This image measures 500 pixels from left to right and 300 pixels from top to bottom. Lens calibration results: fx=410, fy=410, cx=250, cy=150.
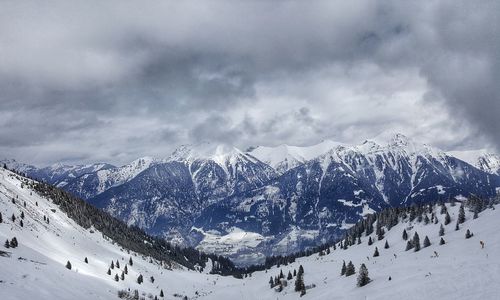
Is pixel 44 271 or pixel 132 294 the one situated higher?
pixel 44 271

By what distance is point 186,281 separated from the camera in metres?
149

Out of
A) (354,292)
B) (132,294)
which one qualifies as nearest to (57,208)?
(132,294)

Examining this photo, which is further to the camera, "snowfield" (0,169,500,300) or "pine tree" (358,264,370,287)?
"pine tree" (358,264,370,287)

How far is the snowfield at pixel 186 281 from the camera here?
4415 cm

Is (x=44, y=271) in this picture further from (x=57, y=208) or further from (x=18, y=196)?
(x=57, y=208)

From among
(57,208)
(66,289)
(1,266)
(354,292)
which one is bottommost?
(354,292)

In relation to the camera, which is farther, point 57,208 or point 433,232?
point 57,208

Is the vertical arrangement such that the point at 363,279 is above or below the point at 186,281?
above

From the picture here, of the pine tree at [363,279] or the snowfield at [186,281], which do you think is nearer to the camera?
the snowfield at [186,281]

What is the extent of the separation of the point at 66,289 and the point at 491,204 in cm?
12028

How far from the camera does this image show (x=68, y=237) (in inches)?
5113

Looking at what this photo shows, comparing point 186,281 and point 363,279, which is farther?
point 186,281

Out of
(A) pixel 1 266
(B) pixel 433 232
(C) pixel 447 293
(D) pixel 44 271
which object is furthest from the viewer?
(B) pixel 433 232

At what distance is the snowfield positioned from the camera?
44147 millimetres
